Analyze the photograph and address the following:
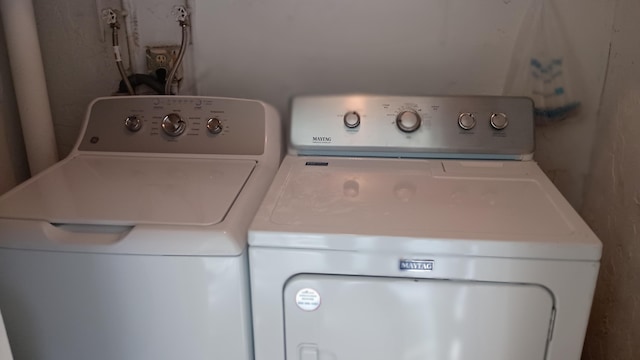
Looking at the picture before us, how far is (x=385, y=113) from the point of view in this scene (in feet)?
4.66

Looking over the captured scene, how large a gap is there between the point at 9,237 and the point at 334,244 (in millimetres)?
628

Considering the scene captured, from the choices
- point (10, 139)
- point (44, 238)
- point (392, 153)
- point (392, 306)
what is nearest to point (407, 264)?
point (392, 306)

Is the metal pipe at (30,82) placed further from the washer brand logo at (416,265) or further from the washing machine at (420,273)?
the washer brand logo at (416,265)

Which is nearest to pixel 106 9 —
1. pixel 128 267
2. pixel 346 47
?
pixel 346 47

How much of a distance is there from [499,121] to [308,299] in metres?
0.70

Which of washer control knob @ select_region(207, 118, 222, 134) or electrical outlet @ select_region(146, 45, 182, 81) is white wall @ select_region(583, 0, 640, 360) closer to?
washer control knob @ select_region(207, 118, 222, 134)

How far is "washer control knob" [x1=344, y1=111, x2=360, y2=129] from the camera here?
4.65 feet

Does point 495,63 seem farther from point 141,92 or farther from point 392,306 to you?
point 141,92

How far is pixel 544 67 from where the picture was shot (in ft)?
5.33

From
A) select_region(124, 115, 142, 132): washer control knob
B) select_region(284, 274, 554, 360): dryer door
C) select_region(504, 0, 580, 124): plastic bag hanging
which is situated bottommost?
select_region(284, 274, 554, 360): dryer door

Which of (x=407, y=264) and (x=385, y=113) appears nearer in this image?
(x=407, y=264)

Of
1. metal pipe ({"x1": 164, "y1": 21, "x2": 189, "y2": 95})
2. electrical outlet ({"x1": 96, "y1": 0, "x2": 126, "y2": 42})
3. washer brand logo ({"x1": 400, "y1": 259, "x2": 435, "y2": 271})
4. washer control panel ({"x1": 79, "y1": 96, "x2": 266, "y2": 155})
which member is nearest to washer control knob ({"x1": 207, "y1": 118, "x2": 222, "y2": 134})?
washer control panel ({"x1": 79, "y1": 96, "x2": 266, "y2": 155})

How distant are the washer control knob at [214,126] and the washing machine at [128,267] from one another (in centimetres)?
20

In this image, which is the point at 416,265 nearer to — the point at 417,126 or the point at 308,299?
the point at 308,299
